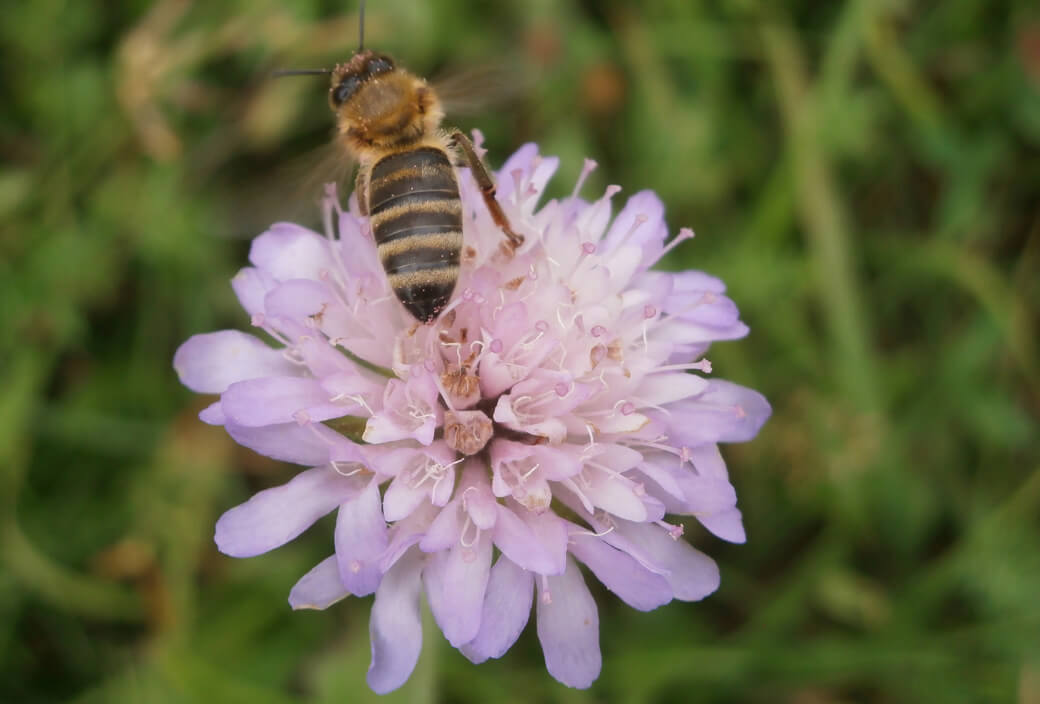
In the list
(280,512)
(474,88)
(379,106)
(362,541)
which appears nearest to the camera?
(362,541)

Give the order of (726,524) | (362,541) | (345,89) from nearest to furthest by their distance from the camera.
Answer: (362,541), (726,524), (345,89)

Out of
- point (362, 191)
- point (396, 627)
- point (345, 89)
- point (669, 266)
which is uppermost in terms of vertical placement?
point (669, 266)

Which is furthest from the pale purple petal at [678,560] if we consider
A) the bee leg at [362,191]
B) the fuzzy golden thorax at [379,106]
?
the fuzzy golden thorax at [379,106]

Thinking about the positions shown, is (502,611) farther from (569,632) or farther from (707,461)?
(707,461)

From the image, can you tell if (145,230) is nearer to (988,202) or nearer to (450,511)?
(450,511)

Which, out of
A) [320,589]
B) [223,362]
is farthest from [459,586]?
[223,362]

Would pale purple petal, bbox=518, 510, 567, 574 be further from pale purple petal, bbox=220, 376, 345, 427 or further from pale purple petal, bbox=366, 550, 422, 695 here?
pale purple petal, bbox=220, 376, 345, 427

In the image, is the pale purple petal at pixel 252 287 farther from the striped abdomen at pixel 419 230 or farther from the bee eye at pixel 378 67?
the bee eye at pixel 378 67

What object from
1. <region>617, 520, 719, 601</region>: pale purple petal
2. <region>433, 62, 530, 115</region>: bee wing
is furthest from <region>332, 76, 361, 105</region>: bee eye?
<region>617, 520, 719, 601</region>: pale purple petal
